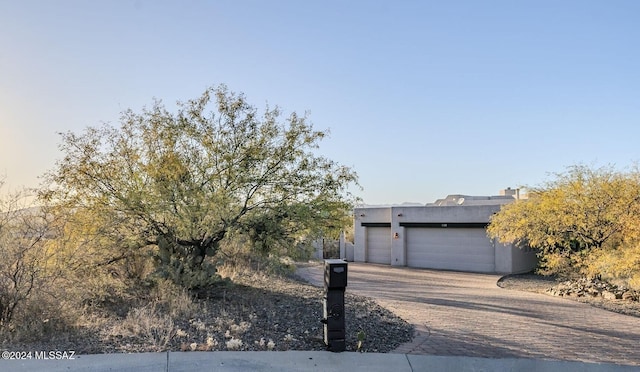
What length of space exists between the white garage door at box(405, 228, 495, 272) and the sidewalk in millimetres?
16074

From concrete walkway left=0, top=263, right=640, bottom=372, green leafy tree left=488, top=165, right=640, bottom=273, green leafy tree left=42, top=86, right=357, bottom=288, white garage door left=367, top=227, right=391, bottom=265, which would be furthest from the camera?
white garage door left=367, top=227, right=391, bottom=265

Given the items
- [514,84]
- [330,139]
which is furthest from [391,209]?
[330,139]

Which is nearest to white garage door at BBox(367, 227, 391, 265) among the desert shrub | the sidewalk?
the desert shrub

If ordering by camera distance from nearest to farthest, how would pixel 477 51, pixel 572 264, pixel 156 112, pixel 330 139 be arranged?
pixel 156 112 → pixel 330 139 → pixel 477 51 → pixel 572 264

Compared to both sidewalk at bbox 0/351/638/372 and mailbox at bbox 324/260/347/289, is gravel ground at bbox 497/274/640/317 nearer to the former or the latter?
sidewalk at bbox 0/351/638/372

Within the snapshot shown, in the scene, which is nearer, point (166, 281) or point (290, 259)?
point (166, 281)

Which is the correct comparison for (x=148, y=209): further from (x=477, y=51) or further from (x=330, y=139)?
(x=477, y=51)

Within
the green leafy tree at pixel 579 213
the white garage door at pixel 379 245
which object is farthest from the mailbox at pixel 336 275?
the white garage door at pixel 379 245

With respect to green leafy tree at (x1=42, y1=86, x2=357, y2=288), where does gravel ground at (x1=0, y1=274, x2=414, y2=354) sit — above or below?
below

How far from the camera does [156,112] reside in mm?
9008

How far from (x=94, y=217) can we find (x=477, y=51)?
418 inches

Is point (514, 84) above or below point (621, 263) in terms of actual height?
above

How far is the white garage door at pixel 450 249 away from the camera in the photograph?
21.1 metres

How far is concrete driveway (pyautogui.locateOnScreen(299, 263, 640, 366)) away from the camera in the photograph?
606cm
